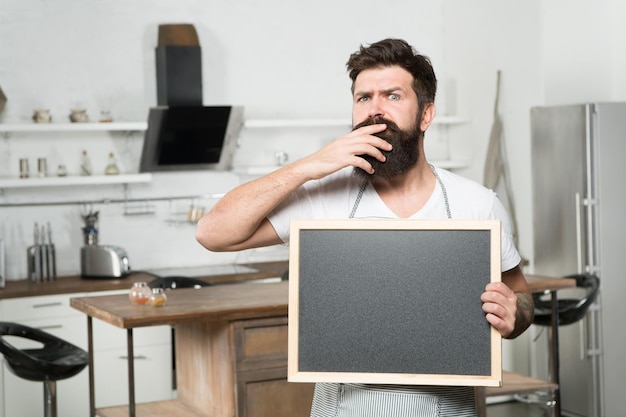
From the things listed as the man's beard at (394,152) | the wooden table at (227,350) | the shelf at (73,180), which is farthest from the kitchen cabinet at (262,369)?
the shelf at (73,180)

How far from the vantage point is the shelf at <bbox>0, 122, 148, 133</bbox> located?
5.80 meters

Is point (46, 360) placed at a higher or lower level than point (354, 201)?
lower

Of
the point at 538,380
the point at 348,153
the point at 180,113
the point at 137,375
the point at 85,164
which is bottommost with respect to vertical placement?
the point at 137,375

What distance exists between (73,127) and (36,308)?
1.22m

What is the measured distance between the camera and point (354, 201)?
7.17ft

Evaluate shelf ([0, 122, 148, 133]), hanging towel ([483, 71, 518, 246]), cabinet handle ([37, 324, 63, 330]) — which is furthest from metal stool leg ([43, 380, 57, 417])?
hanging towel ([483, 71, 518, 246])

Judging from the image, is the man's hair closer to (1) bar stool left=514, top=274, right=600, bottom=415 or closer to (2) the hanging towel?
(1) bar stool left=514, top=274, right=600, bottom=415

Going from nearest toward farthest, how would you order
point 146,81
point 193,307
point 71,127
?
point 193,307 < point 71,127 < point 146,81

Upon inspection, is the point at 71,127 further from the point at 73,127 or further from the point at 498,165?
the point at 498,165

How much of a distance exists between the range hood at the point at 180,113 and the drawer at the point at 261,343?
2.48 meters

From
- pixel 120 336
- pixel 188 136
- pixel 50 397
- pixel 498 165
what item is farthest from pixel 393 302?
pixel 498 165

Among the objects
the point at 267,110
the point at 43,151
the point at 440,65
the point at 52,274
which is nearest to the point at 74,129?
the point at 43,151

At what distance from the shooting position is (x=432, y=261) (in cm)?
200

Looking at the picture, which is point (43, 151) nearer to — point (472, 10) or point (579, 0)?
point (472, 10)
